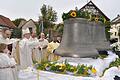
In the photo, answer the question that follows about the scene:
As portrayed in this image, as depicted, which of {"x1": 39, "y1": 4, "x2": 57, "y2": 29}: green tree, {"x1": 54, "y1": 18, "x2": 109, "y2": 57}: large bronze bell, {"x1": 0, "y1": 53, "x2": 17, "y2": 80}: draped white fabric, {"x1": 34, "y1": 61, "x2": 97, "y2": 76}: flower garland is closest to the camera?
Answer: {"x1": 34, "y1": 61, "x2": 97, "y2": 76}: flower garland

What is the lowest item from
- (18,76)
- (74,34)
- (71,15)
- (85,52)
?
(18,76)

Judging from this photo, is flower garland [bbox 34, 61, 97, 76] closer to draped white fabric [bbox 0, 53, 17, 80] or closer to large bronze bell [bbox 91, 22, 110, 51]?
draped white fabric [bbox 0, 53, 17, 80]

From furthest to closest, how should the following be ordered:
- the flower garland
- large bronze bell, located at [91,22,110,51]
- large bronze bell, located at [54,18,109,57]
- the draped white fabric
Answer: large bronze bell, located at [91,22,110,51]
large bronze bell, located at [54,18,109,57]
the draped white fabric
the flower garland

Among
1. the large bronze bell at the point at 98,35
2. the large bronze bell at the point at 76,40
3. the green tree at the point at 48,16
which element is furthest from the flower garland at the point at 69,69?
the green tree at the point at 48,16

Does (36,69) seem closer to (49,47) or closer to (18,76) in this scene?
(18,76)

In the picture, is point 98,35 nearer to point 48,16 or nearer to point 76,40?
point 76,40

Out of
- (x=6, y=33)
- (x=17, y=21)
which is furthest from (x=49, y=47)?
(x=17, y=21)

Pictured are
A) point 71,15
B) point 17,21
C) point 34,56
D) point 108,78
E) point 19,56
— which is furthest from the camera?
point 17,21

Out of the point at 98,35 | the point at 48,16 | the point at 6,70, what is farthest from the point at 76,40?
the point at 48,16

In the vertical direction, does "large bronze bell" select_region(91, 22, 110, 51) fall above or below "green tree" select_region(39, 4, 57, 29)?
below

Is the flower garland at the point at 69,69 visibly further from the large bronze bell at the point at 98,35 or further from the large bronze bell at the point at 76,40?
the large bronze bell at the point at 98,35

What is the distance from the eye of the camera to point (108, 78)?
15.9 ft

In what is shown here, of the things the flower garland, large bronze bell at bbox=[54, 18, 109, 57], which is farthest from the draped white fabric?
large bronze bell at bbox=[54, 18, 109, 57]

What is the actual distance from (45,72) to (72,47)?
1.09 m
